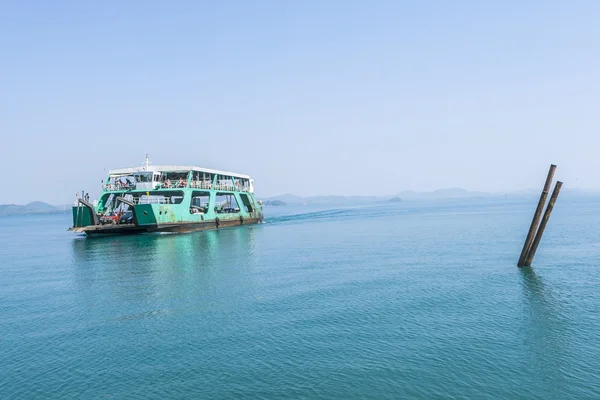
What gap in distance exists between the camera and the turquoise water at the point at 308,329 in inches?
550

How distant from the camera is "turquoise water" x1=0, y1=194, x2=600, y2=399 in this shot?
45.9 ft

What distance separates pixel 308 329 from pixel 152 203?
47.5 m

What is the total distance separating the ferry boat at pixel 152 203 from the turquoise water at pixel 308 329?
22700mm

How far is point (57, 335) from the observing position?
63.4 feet

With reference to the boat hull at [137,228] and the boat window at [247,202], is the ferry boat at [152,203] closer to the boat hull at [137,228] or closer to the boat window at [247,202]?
the boat hull at [137,228]

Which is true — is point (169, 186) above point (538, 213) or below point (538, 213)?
above

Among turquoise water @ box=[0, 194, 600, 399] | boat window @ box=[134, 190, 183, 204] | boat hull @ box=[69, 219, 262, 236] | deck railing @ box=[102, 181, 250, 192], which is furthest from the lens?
deck railing @ box=[102, 181, 250, 192]

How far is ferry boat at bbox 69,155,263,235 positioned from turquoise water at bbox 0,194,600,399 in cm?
2270

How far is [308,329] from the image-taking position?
Result: 62.3 ft

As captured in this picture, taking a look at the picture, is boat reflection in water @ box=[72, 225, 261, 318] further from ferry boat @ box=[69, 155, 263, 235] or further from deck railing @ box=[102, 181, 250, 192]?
deck railing @ box=[102, 181, 250, 192]

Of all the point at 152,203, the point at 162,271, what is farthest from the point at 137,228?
the point at 162,271

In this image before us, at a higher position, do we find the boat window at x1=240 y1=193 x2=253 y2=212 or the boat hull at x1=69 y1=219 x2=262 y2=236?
the boat window at x1=240 y1=193 x2=253 y2=212

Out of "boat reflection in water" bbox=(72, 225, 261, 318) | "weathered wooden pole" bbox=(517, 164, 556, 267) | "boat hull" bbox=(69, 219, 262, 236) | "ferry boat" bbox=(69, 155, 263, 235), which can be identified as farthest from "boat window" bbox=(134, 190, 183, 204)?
"weathered wooden pole" bbox=(517, 164, 556, 267)

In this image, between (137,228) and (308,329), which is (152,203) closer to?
(137,228)
